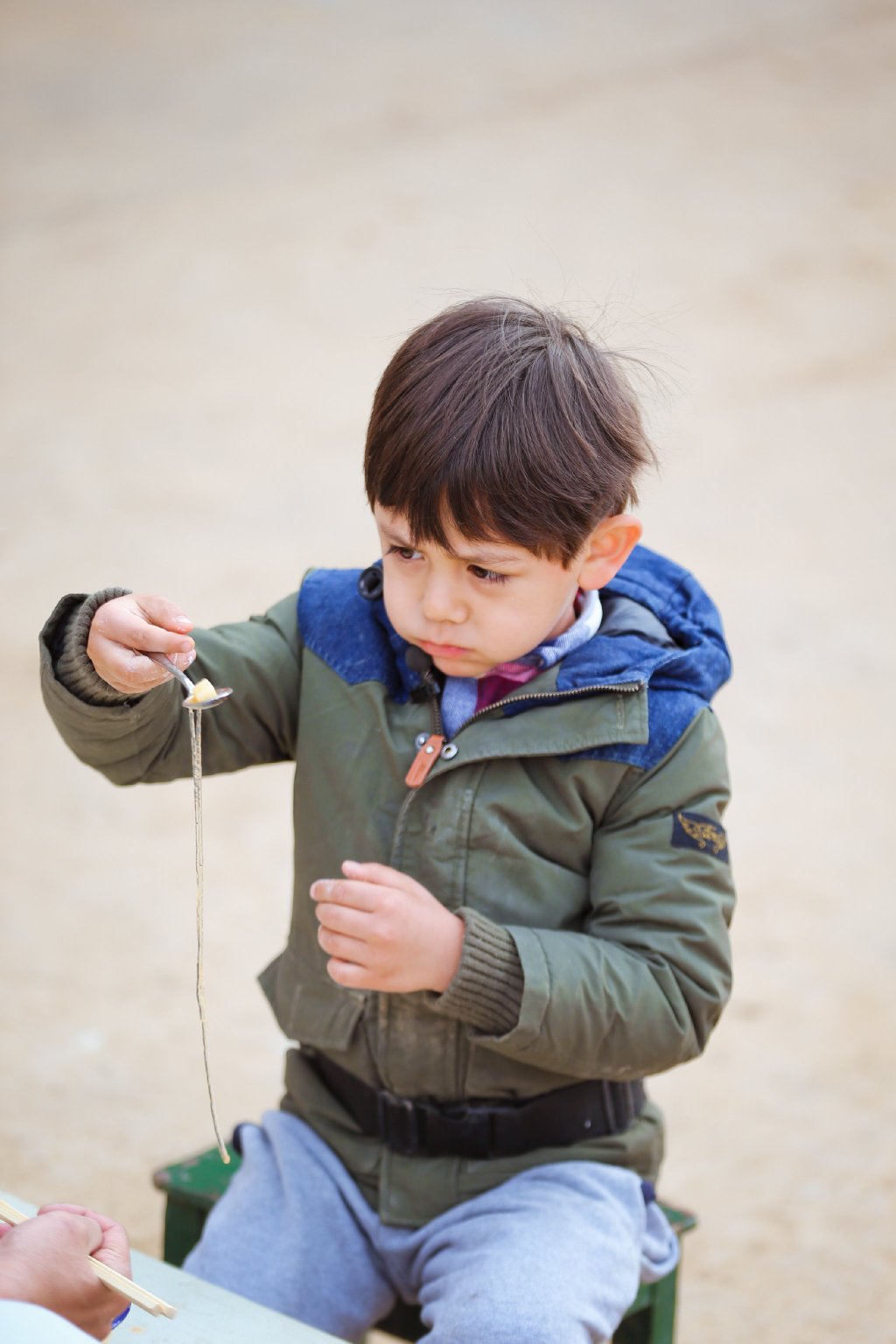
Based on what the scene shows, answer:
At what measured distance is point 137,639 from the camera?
1184 mm

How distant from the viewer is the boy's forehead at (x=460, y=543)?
1.21 metres

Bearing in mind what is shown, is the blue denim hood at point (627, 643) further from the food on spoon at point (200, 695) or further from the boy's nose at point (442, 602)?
the food on spoon at point (200, 695)

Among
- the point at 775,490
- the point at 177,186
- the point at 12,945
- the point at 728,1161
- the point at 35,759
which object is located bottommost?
the point at 728,1161

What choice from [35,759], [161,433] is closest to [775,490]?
[161,433]

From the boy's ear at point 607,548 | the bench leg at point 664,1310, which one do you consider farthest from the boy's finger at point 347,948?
the bench leg at point 664,1310

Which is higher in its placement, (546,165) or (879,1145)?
(546,165)

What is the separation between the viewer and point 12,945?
8.98 feet

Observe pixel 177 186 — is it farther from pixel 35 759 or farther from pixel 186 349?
pixel 35 759

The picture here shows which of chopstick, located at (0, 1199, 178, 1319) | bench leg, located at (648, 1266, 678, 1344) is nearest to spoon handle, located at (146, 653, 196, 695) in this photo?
chopstick, located at (0, 1199, 178, 1319)

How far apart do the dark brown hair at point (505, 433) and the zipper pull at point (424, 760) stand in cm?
20

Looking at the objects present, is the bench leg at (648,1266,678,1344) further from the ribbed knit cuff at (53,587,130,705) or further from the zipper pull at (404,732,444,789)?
the ribbed knit cuff at (53,587,130,705)

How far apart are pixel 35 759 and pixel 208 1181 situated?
2.00m

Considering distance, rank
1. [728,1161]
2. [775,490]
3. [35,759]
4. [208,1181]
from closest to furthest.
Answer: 1. [208,1181]
2. [728,1161]
3. [35,759]
4. [775,490]

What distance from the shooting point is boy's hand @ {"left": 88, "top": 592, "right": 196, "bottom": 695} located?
118cm
